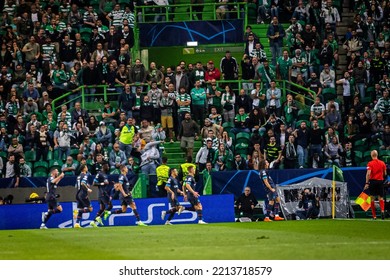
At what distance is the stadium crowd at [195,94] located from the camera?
98.1ft

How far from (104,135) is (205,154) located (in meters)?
3.34

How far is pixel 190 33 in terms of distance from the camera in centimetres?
3622

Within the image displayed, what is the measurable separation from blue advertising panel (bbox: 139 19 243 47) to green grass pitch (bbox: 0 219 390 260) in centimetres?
1333

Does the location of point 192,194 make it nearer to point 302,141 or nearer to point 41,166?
point 302,141

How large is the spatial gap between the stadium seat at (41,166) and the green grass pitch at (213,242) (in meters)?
6.11

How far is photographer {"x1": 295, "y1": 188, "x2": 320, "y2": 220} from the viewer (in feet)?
88.8

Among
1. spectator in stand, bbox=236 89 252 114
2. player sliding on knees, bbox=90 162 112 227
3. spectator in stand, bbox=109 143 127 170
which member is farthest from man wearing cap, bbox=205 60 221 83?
player sliding on knees, bbox=90 162 112 227

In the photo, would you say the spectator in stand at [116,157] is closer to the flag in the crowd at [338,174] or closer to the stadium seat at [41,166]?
the stadium seat at [41,166]

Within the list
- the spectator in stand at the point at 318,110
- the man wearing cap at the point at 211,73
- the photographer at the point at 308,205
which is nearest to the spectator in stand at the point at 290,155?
the spectator in stand at the point at 318,110

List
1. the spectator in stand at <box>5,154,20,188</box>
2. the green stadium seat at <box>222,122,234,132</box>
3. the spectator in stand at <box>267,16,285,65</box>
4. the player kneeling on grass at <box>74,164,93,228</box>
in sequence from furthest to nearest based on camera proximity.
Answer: the spectator in stand at <box>267,16,285,65</box> < the green stadium seat at <box>222,122,234,132</box> < the spectator in stand at <box>5,154,20,188</box> < the player kneeling on grass at <box>74,164,93,228</box>

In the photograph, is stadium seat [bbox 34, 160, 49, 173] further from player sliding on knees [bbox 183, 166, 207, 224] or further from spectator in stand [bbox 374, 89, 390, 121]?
spectator in stand [bbox 374, 89, 390, 121]

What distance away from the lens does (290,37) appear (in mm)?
33750

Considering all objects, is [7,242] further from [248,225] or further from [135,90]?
[135,90]

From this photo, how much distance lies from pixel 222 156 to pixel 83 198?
204 inches
